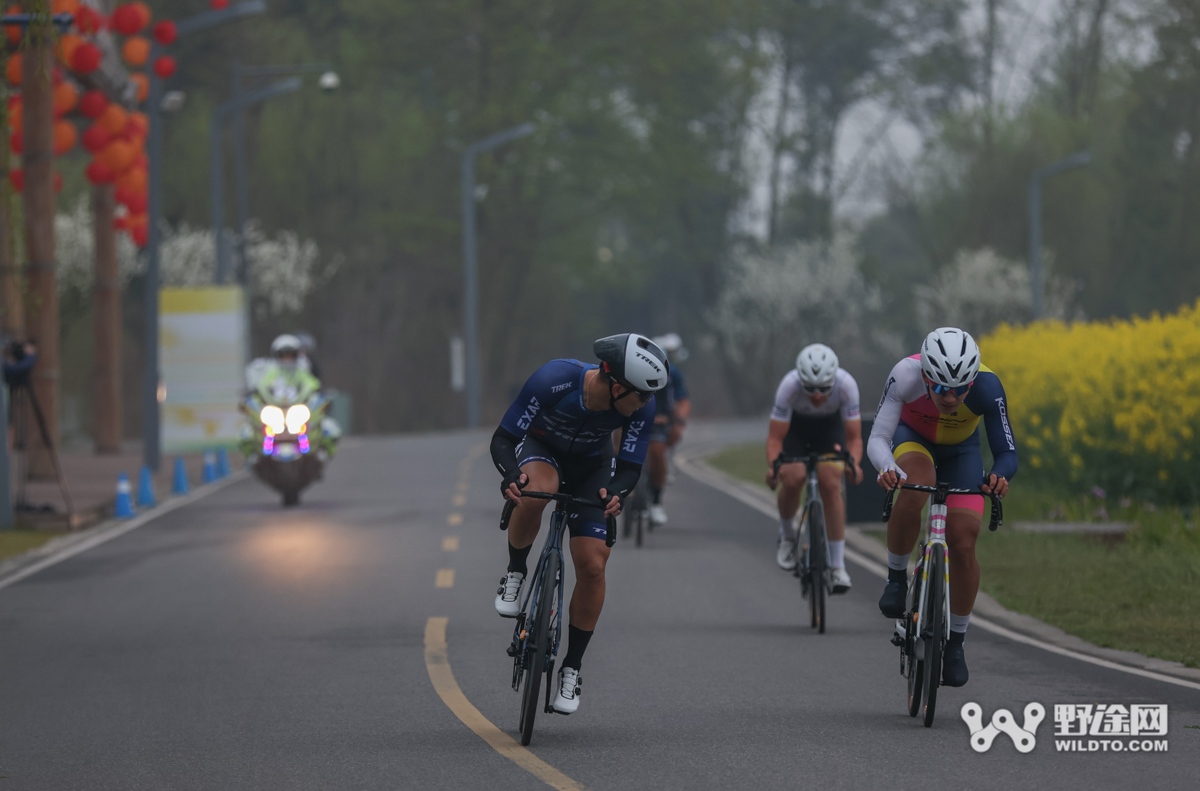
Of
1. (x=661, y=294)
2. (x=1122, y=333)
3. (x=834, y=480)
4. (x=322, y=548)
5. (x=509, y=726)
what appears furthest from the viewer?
(x=661, y=294)

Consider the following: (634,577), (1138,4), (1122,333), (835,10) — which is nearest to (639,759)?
(634,577)

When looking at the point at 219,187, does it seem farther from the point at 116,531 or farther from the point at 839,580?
the point at 839,580

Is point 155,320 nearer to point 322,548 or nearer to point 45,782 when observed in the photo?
point 322,548

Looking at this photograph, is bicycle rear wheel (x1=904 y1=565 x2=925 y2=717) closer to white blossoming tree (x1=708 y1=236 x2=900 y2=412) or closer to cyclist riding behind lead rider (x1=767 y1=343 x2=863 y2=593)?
cyclist riding behind lead rider (x1=767 y1=343 x2=863 y2=593)

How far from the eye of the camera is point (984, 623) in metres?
12.5

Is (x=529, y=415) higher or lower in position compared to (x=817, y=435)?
higher

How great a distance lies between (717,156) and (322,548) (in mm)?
48843

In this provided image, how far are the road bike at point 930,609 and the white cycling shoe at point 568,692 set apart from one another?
5.36 feet

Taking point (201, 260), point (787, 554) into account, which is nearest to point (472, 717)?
point (787, 554)

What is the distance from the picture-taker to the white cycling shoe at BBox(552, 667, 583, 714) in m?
8.36

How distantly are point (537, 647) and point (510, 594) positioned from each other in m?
0.58

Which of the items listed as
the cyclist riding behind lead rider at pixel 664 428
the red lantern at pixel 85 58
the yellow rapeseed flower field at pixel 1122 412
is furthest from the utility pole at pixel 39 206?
the yellow rapeseed flower field at pixel 1122 412

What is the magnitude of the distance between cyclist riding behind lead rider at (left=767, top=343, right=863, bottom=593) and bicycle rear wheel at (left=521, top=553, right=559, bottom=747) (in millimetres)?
4148

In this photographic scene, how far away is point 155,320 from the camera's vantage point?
2870cm
